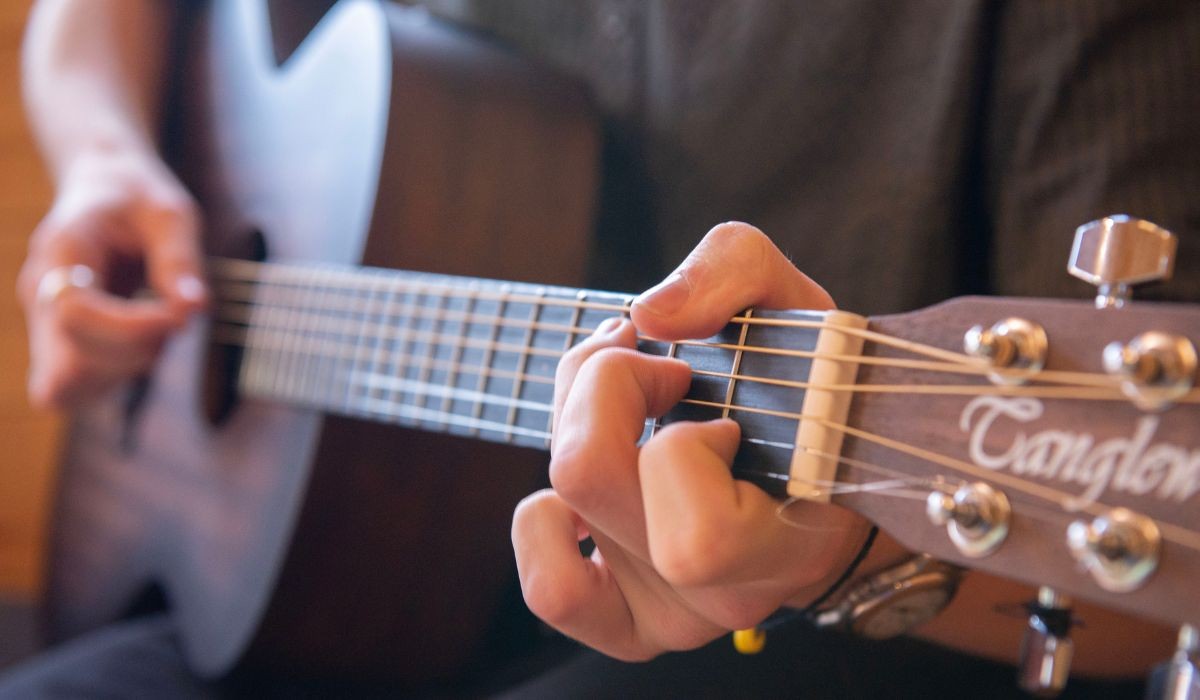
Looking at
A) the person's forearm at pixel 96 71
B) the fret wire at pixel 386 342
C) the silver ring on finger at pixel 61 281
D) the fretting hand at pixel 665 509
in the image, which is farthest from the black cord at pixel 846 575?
the person's forearm at pixel 96 71

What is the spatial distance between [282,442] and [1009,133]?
592 mm

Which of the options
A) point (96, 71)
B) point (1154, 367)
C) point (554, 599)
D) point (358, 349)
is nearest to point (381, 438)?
point (358, 349)

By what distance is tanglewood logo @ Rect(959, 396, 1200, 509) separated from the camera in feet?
0.85

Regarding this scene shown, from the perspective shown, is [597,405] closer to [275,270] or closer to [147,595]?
[275,270]

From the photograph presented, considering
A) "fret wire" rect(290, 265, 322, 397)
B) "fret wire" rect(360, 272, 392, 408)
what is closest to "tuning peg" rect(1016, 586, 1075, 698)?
"fret wire" rect(360, 272, 392, 408)

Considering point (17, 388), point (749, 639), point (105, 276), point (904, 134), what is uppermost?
point (904, 134)

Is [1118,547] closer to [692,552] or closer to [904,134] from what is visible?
[692,552]

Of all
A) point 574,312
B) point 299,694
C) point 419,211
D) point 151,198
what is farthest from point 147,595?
point 574,312

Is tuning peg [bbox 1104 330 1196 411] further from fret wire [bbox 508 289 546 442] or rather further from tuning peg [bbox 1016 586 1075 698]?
fret wire [bbox 508 289 546 442]

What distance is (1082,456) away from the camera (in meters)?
0.28

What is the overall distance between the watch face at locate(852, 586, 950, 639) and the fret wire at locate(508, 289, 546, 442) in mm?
208

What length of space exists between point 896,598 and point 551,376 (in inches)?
8.0

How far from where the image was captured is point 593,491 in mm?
353

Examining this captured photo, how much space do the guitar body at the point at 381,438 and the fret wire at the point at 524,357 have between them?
0.19m
